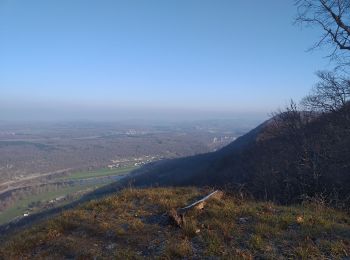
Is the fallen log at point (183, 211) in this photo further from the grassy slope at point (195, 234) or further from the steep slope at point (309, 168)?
the steep slope at point (309, 168)

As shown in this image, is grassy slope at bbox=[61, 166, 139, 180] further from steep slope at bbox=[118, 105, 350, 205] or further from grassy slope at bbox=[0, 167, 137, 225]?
steep slope at bbox=[118, 105, 350, 205]

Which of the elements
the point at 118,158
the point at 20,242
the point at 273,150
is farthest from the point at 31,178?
the point at 20,242

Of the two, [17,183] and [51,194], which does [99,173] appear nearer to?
[17,183]

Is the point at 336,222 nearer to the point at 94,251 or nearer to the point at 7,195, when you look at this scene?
the point at 94,251

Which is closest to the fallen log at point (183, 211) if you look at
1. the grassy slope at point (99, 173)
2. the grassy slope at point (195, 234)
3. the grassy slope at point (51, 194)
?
the grassy slope at point (195, 234)

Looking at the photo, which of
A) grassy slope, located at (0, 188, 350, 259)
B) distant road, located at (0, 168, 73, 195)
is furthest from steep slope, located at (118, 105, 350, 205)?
distant road, located at (0, 168, 73, 195)

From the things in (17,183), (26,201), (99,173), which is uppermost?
(99,173)

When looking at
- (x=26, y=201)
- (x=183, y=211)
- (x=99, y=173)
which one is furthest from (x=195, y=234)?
(x=99, y=173)

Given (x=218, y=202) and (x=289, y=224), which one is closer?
(x=289, y=224)
